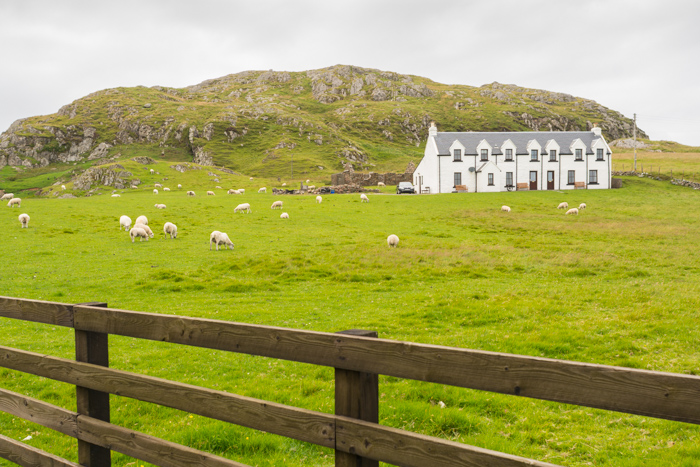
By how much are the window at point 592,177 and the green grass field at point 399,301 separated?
4497 cm

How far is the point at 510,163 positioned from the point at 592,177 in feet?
52.2

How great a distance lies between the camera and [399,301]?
1722 centimetres

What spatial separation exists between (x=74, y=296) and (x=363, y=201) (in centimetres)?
4581

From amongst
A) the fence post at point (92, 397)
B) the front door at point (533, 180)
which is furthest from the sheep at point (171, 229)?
the front door at point (533, 180)

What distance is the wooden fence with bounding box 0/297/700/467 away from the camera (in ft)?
9.37

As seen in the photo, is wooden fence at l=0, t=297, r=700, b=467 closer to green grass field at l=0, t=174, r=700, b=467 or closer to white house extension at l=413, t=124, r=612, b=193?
green grass field at l=0, t=174, r=700, b=467

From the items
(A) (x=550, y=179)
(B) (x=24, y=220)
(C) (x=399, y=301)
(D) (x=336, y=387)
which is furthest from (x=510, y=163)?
(D) (x=336, y=387)

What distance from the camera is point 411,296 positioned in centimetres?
1797

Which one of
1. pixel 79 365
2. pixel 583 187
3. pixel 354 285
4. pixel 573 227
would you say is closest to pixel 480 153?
pixel 583 187

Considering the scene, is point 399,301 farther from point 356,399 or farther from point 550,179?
point 550,179

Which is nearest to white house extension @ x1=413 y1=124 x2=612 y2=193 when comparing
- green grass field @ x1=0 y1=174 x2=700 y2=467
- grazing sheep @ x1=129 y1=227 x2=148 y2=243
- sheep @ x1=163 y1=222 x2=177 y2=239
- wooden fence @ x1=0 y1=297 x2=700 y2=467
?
green grass field @ x1=0 y1=174 x2=700 y2=467

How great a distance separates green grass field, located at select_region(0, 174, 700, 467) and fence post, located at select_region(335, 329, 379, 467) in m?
3.10

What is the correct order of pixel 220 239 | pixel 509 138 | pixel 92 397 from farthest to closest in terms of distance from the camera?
pixel 509 138 → pixel 220 239 → pixel 92 397

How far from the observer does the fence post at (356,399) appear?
362 cm
